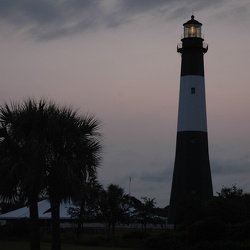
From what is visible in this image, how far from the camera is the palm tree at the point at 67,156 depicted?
68.4ft

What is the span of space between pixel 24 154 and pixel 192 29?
33197 millimetres

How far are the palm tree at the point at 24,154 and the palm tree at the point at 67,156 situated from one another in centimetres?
44

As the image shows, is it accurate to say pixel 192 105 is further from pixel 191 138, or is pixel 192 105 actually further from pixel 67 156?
pixel 67 156

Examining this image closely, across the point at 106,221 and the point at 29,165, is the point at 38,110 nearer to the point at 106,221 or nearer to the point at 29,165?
the point at 29,165

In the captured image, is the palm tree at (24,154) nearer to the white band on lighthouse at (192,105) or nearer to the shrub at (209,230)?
the shrub at (209,230)

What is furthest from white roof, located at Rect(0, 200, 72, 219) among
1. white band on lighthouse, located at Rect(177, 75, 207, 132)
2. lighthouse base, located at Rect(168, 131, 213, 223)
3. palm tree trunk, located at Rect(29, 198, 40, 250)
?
palm tree trunk, located at Rect(29, 198, 40, 250)

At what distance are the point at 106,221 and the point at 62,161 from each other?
35.5m

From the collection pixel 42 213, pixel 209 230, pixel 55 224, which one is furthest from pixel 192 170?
pixel 55 224

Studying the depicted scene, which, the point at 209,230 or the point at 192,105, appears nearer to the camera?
the point at 209,230

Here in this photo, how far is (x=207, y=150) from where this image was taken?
1932 inches

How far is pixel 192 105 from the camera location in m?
48.6

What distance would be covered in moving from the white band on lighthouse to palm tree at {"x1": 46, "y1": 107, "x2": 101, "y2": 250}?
88.3 feet

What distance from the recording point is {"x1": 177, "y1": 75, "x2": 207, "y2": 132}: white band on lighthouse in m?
48.4

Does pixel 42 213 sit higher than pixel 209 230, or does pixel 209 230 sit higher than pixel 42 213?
pixel 42 213
